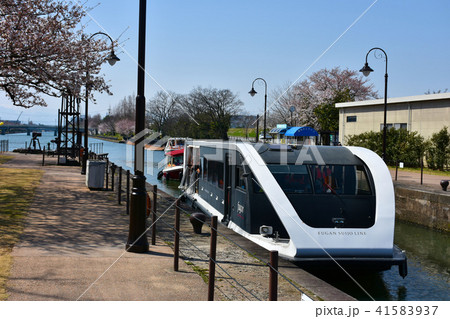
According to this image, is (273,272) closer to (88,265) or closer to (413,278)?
(88,265)

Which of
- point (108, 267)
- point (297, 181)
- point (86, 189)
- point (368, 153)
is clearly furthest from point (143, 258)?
point (86, 189)

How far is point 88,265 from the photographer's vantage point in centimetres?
782

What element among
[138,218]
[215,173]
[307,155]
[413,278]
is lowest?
[413,278]

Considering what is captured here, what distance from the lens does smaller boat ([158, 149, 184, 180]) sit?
3194cm

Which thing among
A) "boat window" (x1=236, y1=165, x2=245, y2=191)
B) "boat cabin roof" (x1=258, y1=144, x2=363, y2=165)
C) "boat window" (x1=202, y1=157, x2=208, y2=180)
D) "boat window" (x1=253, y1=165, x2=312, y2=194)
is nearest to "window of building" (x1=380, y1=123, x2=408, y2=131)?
"boat window" (x1=202, y1=157, x2=208, y2=180)

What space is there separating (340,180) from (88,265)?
5710 mm

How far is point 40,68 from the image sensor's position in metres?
17.5

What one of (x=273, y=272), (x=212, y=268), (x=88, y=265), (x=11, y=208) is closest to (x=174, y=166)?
(x=11, y=208)

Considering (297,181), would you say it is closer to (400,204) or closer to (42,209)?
(42,209)

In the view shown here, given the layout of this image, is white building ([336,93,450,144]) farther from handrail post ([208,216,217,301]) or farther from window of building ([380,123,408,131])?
handrail post ([208,216,217,301])

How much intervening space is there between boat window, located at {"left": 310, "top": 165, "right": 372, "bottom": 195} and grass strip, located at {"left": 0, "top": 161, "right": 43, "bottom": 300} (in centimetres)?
616

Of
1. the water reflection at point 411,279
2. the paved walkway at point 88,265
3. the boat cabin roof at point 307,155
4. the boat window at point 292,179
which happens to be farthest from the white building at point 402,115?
the paved walkway at point 88,265

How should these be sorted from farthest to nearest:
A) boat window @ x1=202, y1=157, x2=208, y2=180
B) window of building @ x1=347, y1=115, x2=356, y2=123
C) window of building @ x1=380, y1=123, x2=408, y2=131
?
window of building @ x1=347, y1=115, x2=356, y2=123
window of building @ x1=380, y1=123, x2=408, y2=131
boat window @ x1=202, y1=157, x2=208, y2=180

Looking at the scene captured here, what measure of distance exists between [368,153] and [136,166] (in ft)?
17.4
